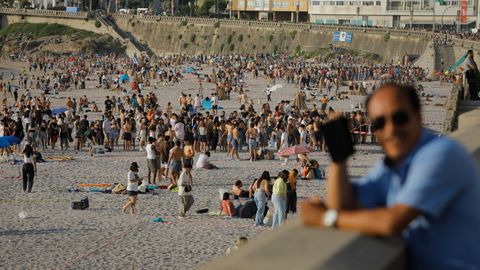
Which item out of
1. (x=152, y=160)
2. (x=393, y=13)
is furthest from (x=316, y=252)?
(x=393, y=13)

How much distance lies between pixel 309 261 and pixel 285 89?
51.4 metres

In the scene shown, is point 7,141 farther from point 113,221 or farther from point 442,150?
point 442,150

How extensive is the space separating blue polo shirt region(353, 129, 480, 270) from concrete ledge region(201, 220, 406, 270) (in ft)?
0.27

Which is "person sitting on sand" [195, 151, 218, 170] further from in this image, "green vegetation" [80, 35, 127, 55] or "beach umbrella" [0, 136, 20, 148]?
"green vegetation" [80, 35, 127, 55]

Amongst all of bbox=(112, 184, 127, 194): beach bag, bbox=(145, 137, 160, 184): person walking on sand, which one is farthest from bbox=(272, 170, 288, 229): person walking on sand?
bbox=(145, 137, 160, 184): person walking on sand

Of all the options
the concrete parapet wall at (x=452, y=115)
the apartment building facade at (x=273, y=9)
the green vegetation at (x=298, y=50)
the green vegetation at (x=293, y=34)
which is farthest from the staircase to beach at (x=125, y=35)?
the concrete parapet wall at (x=452, y=115)

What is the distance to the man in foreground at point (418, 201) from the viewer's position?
8.61ft

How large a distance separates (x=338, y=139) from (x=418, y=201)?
1.28 feet

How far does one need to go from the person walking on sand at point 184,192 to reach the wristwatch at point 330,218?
13.3 m

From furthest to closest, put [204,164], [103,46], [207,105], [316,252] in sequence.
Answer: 1. [103,46]
2. [207,105]
3. [204,164]
4. [316,252]

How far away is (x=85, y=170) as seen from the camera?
22.8 m

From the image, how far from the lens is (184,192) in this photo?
15977 mm

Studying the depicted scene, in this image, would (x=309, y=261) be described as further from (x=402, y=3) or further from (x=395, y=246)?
(x=402, y=3)

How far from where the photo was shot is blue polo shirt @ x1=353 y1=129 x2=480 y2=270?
2625mm
